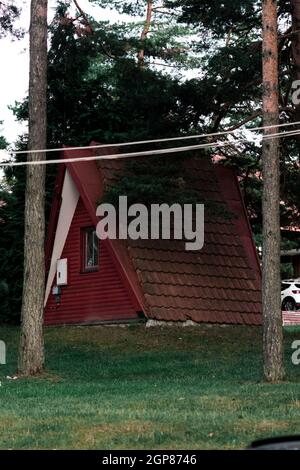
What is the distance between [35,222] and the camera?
59.2 ft

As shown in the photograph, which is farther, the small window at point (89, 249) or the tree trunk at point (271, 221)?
the small window at point (89, 249)

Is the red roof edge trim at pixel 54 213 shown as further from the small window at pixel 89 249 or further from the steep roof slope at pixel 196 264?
the small window at pixel 89 249

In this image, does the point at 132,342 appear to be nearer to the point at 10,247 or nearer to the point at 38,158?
the point at 38,158

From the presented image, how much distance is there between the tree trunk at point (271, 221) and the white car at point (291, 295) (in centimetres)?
2451

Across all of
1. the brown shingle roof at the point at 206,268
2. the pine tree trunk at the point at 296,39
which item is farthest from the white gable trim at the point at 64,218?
the pine tree trunk at the point at 296,39

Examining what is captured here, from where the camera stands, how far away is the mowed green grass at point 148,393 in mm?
10500

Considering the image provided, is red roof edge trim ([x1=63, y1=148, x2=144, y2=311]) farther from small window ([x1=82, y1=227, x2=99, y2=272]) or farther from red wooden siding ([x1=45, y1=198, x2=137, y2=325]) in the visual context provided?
small window ([x1=82, y1=227, x2=99, y2=272])

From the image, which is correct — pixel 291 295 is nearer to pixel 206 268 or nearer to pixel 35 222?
pixel 206 268

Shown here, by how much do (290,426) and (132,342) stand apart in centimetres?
1216

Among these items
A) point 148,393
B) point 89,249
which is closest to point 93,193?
point 89,249

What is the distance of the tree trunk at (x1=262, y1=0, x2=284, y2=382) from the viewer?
16.3m

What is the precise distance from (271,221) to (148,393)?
402 centimetres

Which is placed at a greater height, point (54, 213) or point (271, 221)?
point (54, 213)
